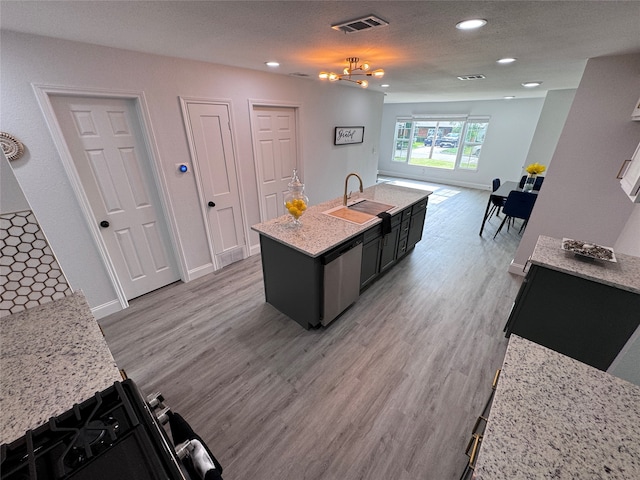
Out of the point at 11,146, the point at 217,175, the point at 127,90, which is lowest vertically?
the point at 217,175

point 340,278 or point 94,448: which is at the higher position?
point 94,448

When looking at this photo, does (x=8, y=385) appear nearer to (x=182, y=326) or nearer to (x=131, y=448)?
(x=131, y=448)

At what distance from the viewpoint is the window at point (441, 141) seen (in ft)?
23.8

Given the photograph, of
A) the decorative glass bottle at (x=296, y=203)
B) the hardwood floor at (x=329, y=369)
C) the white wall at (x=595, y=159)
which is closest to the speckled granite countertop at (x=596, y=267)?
the white wall at (x=595, y=159)

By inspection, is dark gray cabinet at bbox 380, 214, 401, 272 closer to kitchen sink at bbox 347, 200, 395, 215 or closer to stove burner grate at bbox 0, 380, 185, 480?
kitchen sink at bbox 347, 200, 395, 215

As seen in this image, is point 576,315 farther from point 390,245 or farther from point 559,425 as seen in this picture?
point 390,245

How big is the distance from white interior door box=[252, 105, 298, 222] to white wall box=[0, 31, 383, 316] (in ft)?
0.43

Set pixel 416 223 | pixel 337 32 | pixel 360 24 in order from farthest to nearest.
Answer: pixel 416 223 → pixel 337 32 → pixel 360 24

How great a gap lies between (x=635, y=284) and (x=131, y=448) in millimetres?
2690

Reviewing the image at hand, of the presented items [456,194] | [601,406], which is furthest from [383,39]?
[456,194]

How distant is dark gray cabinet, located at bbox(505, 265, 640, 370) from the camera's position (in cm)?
170

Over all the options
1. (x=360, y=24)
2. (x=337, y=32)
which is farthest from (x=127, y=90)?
(x=360, y=24)

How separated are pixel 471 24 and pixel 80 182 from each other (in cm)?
318

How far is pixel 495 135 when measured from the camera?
269 inches
